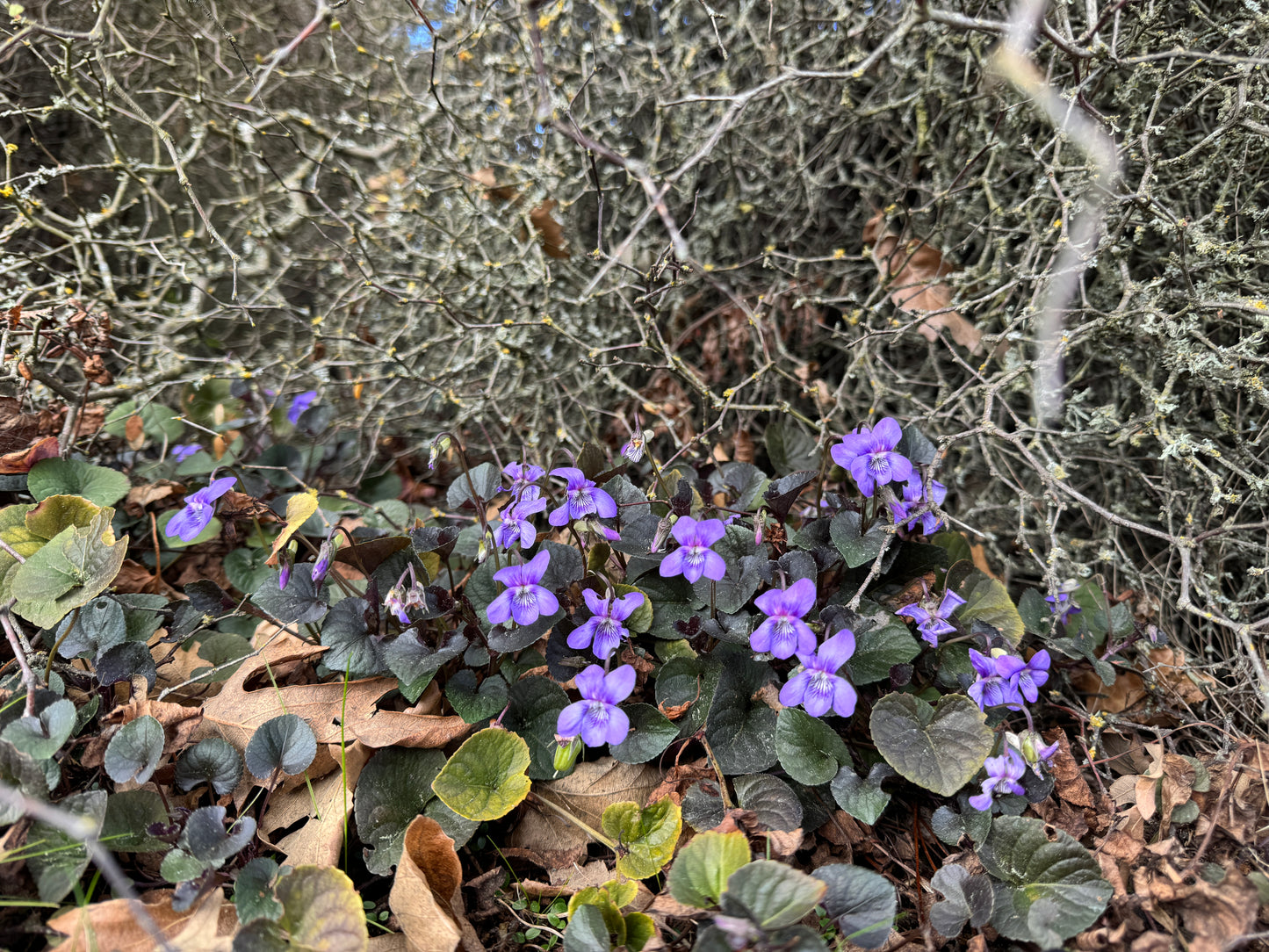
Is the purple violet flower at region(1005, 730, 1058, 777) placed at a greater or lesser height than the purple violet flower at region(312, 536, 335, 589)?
lesser

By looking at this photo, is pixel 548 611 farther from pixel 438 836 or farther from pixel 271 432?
pixel 271 432

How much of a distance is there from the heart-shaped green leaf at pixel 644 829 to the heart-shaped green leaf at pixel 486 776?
0.53ft

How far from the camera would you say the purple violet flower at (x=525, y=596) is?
1.28m

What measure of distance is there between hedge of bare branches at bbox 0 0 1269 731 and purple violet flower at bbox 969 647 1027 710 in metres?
0.22

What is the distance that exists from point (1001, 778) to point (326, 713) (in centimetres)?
116

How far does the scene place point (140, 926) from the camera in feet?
3.52

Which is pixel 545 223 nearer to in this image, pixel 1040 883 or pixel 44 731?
pixel 44 731

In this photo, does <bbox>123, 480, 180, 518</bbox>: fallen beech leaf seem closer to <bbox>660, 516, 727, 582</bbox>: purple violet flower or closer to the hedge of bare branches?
the hedge of bare branches

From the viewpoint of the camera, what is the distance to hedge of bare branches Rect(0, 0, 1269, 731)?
1.58 metres

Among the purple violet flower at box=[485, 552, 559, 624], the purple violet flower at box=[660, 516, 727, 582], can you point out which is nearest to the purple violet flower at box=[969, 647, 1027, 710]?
the purple violet flower at box=[660, 516, 727, 582]

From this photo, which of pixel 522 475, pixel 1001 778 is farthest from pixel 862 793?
pixel 522 475

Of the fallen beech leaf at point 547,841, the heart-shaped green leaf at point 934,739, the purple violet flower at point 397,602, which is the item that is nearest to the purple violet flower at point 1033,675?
the heart-shaped green leaf at point 934,739

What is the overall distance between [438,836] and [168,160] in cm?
258

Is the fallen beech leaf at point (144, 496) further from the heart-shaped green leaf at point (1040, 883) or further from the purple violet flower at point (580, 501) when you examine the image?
the heart-shaped green leaf at point (1040, 883)
